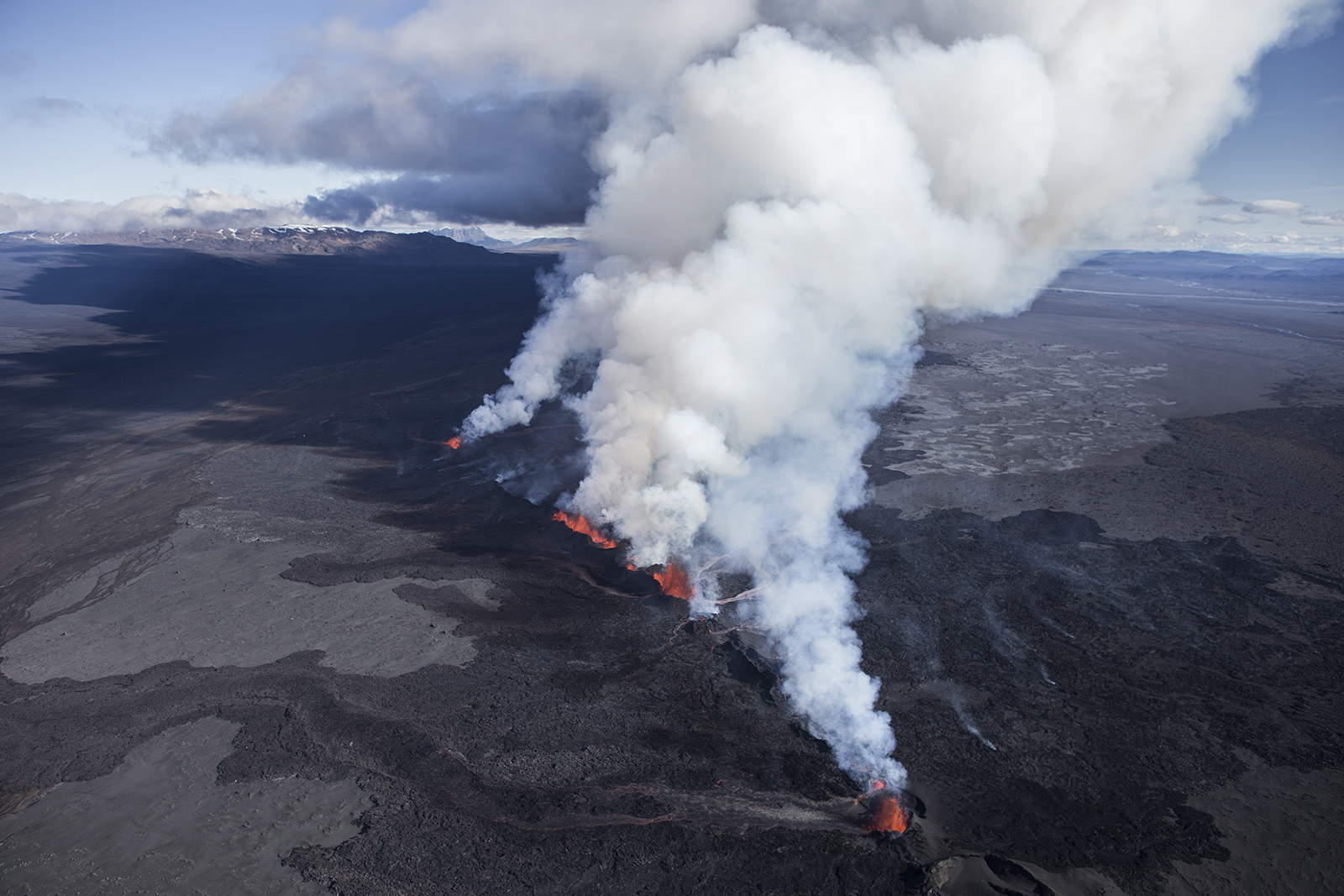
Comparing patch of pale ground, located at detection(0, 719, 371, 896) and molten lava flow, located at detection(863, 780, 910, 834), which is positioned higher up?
patch of pale ground, located at detection(0, 719, 371, 896)

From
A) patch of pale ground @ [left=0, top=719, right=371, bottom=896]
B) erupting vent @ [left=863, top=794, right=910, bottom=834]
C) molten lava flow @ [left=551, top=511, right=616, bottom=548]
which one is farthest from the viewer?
molten lava flow @ [left=551, top=511, right=616, bottom=548]

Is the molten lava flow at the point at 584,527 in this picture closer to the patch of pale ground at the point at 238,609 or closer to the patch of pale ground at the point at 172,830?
the patch of pale ground at the point at 238,609

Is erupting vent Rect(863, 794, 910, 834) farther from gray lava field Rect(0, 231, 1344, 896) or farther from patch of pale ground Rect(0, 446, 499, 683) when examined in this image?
patch of pale ground Rect(0, 446, 499, 683)

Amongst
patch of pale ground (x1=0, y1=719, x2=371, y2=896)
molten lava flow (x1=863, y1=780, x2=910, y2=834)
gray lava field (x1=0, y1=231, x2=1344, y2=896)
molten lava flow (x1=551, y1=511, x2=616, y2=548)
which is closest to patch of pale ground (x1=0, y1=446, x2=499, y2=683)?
gray lava field (x1=0, y1=231, x2=1344, y2=896)

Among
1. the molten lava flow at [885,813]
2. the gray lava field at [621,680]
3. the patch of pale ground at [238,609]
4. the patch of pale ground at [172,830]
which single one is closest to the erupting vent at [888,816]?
the molten lava flow at [885,813]

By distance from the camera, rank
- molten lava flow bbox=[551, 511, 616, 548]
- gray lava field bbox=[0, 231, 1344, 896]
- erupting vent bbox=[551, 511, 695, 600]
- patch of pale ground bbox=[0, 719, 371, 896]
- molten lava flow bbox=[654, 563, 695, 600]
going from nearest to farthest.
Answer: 1. patch of pale ground bbox=[0, 719, 371, 896]
2. gray lava field bbox=[0, 231, 1344, 896]
3. molten lava flow bbox=[654, 563, 695, 600]
4. erupting vent bbox=[551, 511, 695, 600]
5. molten lava flow bbox=[551, 511, 616, 548]

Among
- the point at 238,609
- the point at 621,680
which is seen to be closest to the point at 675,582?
the point at 621,680

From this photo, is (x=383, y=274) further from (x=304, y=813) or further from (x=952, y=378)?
(x=304, y=813)
